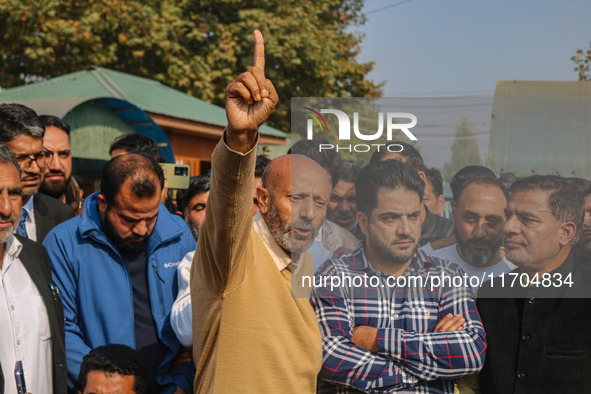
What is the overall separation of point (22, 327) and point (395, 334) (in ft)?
4.83

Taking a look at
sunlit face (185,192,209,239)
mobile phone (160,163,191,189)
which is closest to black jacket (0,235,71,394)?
mobile phone (160,163,191,189)

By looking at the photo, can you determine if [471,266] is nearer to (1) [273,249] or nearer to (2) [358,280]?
(2) [358,280]

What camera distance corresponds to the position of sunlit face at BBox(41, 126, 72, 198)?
4086 millimetres

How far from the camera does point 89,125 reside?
333 inches

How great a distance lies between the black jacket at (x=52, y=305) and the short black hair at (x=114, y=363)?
3.8 inches

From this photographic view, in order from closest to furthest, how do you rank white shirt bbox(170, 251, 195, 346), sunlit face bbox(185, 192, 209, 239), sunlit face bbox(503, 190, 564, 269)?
1. sunlit face bbox(503, 190, 564, 269)
2. white shirt bbox(170, 251, 195, 346)
3. sunlit face bbox(185, 192, 209, 239)

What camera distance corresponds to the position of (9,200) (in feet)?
8.55

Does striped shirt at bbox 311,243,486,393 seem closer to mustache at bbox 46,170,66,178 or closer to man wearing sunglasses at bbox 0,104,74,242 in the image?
man wearing sunglasses at bbox 0,104,74,242

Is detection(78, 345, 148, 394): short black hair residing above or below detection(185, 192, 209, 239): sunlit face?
below

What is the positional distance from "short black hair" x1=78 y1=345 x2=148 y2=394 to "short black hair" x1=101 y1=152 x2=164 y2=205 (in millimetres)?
679

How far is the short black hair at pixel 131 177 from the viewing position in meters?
2.93

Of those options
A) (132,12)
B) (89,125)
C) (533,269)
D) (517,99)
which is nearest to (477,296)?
(533,269)

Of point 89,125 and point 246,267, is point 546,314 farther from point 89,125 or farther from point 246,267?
point 89,125

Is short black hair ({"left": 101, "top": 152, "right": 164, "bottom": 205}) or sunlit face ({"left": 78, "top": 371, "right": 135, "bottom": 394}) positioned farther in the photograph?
short black hair ({"left": 101, "top": 152, "right": 164, "bottom": 205})
